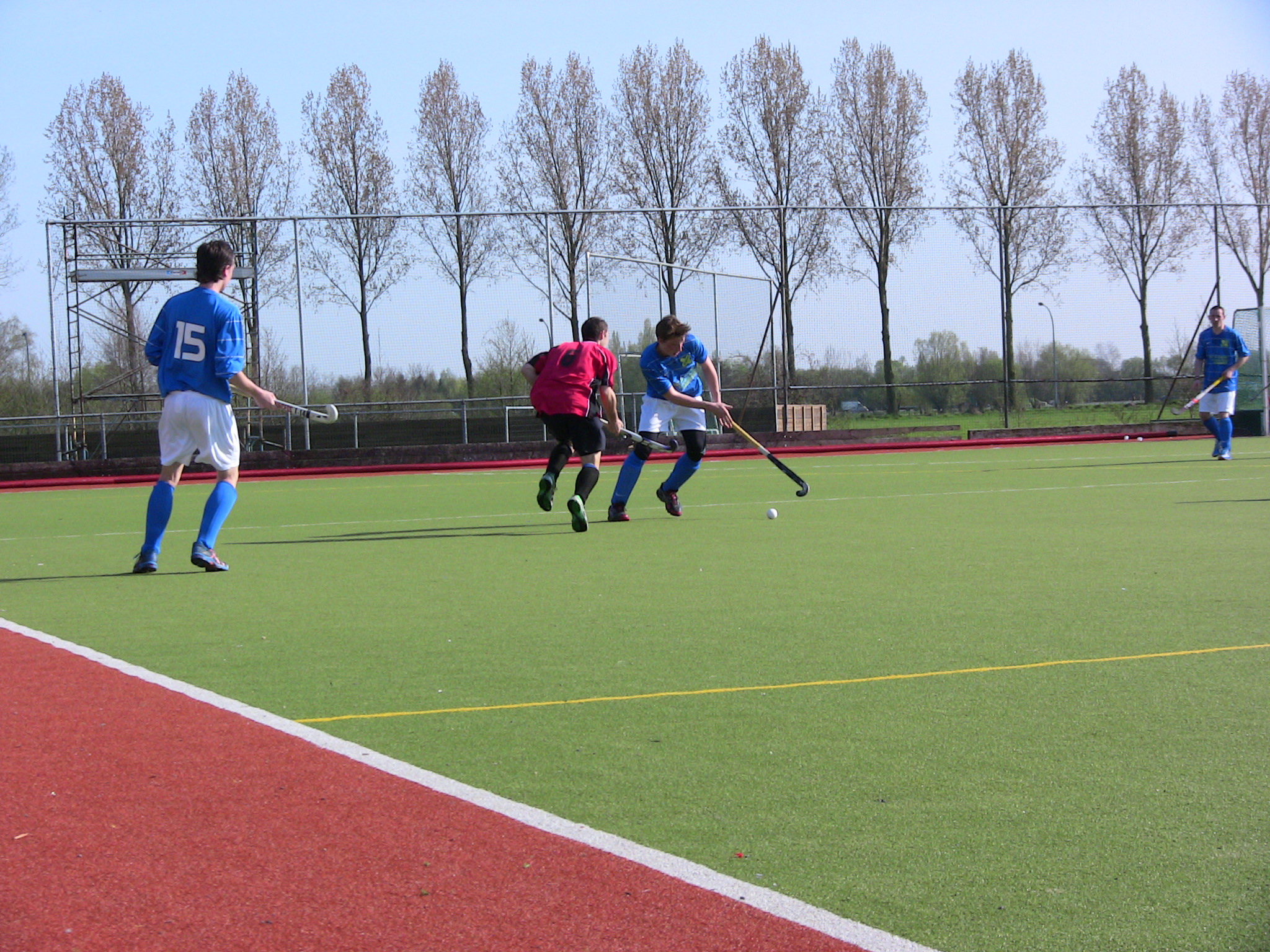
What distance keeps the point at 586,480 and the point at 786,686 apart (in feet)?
20.2

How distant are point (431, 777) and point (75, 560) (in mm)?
6590

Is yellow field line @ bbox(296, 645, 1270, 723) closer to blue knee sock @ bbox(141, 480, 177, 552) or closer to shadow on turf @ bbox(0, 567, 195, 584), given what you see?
shadow on turf @ bbox(0, 567, 195, 584)

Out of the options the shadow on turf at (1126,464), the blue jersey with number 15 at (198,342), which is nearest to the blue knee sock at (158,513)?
the blue jersey with number 15 at (198,342)

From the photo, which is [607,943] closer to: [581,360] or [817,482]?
[581,360]

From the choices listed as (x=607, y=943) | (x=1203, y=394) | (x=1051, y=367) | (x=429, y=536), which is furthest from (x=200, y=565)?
(x=1051, y=367)

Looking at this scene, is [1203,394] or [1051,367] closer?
[1203,394]

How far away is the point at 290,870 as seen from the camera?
277 cm

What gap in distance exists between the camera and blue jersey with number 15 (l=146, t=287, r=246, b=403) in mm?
7898

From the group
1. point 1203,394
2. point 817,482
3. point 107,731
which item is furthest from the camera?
point 1203,394

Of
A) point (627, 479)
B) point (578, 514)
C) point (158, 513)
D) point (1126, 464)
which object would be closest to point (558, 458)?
point (578, 514)

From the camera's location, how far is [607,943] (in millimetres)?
2391

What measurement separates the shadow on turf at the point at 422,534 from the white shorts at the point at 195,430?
186 centimetres

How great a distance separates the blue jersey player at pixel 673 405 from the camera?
36.5 feet

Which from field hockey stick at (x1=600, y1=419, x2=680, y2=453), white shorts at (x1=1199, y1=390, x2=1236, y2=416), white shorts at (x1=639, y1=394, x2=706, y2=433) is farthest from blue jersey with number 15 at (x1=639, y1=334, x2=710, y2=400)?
white shorts at (x1=1199, y1=390, x2=1236, y2=416)
